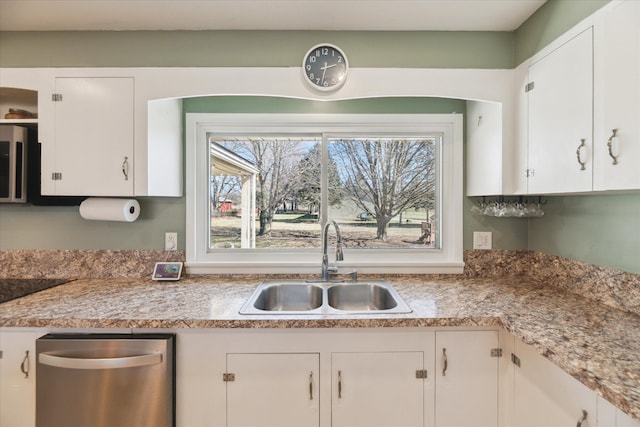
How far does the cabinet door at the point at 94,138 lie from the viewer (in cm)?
172

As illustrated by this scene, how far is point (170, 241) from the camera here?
203 cm

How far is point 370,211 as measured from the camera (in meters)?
2.15

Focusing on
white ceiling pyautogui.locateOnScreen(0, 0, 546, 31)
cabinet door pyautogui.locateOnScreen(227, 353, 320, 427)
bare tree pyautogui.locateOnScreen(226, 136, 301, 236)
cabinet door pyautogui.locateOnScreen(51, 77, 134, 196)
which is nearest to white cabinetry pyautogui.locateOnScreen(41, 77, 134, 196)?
cabinet door pyautogui.locateOnScreen(51, 77, 134, 196)

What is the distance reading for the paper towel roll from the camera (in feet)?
5.95

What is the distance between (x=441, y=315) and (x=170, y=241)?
1630 mm

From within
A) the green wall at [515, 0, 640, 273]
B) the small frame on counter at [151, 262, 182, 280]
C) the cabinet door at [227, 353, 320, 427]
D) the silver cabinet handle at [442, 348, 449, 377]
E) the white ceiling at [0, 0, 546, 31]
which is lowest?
the cabinet door at [227, 353, 320, 427]

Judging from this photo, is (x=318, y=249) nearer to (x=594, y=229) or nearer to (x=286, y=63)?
(x=286, y=63)

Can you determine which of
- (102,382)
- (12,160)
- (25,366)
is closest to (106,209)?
(12,160)

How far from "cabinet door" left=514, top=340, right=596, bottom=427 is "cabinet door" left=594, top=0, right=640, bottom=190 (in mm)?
693

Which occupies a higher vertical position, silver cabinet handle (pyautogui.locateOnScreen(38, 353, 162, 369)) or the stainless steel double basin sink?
the stainless steel double basin sink

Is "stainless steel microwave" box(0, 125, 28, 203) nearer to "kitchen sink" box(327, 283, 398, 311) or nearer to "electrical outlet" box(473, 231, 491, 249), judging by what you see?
"kitchen sink" box(327, 283, 398, 311)

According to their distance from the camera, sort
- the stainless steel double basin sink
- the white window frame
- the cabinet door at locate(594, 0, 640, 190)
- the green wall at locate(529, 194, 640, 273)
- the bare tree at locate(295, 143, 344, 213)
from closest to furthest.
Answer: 1. the cabinet door at locate(594, 0, 640, 190)
2. the green wall at locate(529, 194, 640, 273)
3. the stainless steel double basin sink
4. the white window frame
5. the bare tree at locate(295, 143, 344, 213)

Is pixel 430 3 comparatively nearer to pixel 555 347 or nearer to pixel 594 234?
pixel 594 234

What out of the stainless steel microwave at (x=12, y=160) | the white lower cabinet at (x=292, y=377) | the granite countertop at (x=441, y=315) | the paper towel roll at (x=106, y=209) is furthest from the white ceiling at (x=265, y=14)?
the white lower cabinet at (x=292, y=377)
